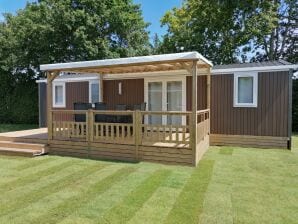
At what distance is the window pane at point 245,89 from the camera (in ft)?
28.1

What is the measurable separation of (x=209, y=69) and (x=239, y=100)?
1.35 meters

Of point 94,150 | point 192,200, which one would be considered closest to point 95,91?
point 94,150

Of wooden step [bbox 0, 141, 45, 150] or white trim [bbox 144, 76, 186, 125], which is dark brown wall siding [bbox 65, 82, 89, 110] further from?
wooden step [bbox 0, 141, 45, 150]

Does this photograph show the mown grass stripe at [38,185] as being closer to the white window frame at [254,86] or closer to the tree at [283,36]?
the white window frame at [254,86]

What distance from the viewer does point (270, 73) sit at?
8.27 metres

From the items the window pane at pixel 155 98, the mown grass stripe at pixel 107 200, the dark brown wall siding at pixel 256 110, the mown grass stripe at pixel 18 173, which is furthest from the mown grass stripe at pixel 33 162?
the dark brown wall siding at pixel 256 110

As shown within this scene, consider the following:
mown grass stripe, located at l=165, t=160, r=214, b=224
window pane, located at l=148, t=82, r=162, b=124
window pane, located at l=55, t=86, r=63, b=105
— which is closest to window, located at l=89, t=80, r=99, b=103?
window pane, located at l=55, t=86, r=63, b=105

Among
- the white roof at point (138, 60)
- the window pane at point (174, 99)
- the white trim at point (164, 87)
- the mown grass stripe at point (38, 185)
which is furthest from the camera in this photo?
the window pane at point (174, 99)

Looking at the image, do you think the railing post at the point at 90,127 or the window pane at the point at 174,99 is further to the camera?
the window pane at the point at 174,99

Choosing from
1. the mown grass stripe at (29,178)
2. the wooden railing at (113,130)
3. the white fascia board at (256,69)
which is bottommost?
the mown grass stripe at (29,178)

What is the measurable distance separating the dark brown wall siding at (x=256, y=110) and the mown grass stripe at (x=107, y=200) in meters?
4.16

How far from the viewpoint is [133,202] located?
4.02 metres

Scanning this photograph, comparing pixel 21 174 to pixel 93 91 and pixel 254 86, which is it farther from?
pixel 254 86

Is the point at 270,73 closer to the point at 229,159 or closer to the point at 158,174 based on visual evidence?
→ the point at 229,159
